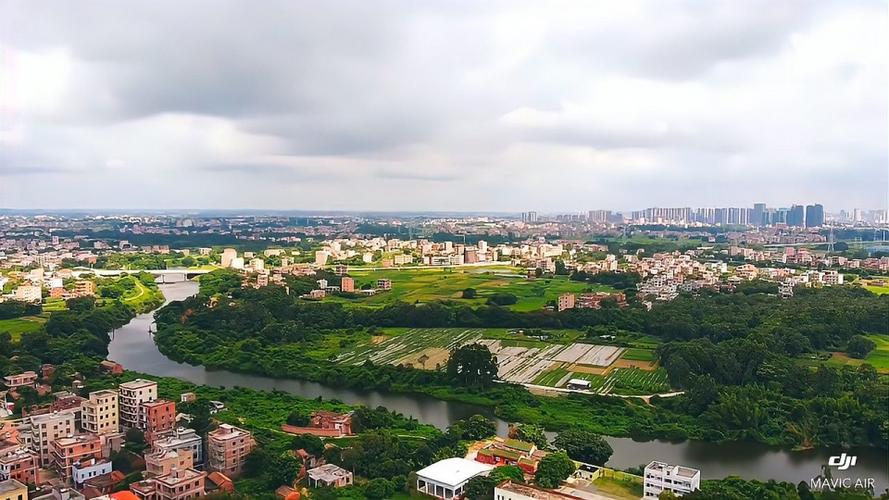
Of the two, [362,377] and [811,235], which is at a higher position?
[811,235]

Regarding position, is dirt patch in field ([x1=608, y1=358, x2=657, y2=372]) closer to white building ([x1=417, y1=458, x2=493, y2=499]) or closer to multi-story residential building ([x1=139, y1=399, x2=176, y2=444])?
white building ([x1=417, y1=458, x2=493, y2=499])

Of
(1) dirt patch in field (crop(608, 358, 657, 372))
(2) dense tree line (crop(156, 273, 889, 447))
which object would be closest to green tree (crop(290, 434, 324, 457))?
(2) dense tree line (crop(156, 273, 889, 447))

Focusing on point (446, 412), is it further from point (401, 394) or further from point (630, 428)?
point (630, 428)

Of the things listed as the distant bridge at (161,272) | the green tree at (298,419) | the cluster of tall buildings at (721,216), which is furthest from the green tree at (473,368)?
the cluster of tall buildings at (721,216)

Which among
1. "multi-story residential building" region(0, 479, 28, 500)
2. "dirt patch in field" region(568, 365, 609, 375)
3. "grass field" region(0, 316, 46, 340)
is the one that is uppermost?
"multi-story residential building" region(0, 479, 28, 500)

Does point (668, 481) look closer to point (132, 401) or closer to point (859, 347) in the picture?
Answer: point (132, 401)

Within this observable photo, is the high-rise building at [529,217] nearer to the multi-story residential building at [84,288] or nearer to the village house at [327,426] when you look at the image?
the multi-story residential building at [84,288]

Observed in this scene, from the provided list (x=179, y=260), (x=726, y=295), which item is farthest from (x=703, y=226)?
(x=179, y=260)
